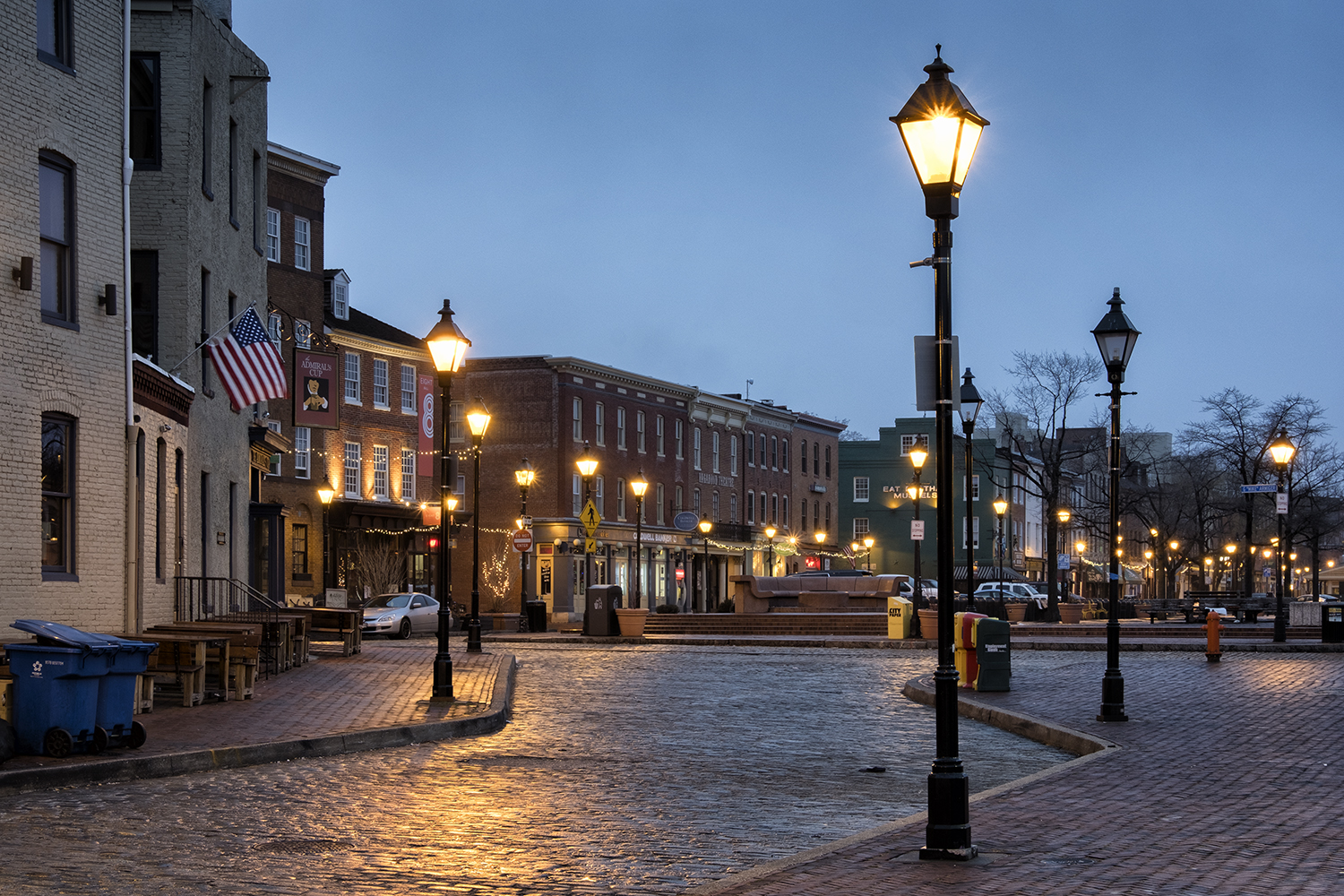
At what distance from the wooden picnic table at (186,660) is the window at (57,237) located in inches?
161

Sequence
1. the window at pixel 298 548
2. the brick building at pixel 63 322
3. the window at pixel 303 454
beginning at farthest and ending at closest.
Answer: the window at pixel 303 454, the window at pixel 298 548, the brick building at pixel 63 322

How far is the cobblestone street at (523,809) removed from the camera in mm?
8625

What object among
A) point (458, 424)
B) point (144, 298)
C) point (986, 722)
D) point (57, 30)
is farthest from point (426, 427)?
point (986, 722)

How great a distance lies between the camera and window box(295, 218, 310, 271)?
55.6 meters

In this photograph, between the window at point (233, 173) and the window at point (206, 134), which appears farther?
the window at point (233, 173)

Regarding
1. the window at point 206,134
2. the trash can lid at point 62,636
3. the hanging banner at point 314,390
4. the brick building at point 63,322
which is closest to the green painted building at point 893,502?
the hanging banner at point 314,390

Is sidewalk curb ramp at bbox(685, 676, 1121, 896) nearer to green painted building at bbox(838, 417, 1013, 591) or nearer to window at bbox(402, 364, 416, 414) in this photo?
window at bbox(402, 364, 416, 414)

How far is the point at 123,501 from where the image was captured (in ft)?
64.8

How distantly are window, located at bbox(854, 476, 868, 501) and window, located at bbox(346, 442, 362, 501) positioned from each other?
50.5 metres

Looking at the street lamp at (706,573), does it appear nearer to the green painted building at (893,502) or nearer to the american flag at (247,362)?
the green painted building at (893,502)

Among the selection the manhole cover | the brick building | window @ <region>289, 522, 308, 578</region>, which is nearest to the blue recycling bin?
the manhole cover

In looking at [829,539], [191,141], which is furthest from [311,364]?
[829,539]

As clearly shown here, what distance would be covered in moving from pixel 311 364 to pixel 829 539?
66.2 metres

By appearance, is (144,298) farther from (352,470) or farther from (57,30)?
(352,470)
